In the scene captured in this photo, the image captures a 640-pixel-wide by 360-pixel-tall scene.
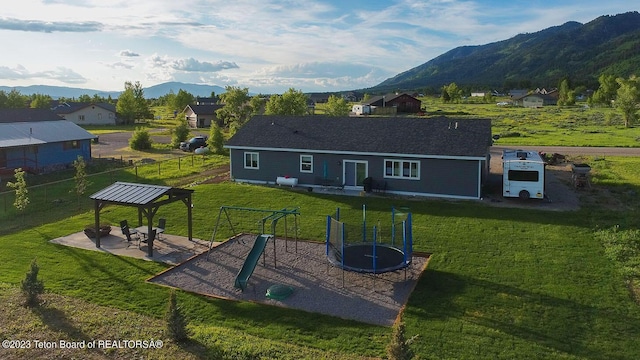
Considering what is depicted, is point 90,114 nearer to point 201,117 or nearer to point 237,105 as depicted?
point 201,117

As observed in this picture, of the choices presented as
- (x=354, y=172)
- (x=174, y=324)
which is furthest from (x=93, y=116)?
(x=174, y=324)

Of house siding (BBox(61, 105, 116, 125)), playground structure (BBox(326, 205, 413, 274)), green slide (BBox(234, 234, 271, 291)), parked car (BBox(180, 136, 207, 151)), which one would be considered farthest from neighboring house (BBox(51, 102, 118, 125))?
playground structure (BBox(326, 205, 413, 274))

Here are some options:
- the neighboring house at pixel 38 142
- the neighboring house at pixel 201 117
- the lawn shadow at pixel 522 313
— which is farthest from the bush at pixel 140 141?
the lawn shadow at pixel 522 313

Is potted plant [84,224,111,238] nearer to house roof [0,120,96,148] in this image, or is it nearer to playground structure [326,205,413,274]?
playground structure [326,205,413,274]

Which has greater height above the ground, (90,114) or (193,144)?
(90,114)

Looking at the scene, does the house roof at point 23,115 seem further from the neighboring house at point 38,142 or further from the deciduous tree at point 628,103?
the deciduous tree at point 628,103
